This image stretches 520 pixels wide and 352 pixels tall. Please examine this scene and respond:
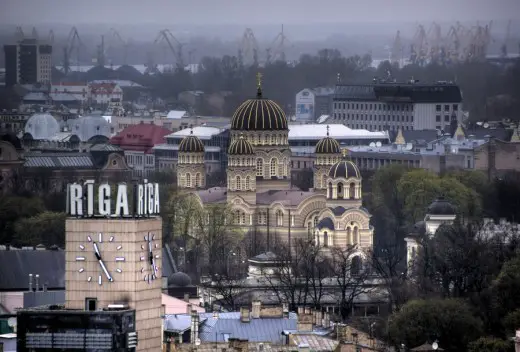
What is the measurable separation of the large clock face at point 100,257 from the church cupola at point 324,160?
69441mm

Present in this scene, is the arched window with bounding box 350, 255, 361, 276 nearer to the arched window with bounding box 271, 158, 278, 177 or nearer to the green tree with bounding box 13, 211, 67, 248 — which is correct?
the green tree with bounding box 13, 211, 67, 248

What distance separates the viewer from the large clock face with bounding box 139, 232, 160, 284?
59.8 m

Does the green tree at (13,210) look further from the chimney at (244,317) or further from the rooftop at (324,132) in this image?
the chimney at (244,317)

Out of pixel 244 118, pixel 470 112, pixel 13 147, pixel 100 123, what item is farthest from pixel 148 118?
pixel 244 118

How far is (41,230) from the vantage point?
11294cm

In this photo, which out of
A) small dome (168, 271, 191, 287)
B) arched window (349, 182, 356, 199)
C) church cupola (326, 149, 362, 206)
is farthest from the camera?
arched window (349, 182, 356, 199)

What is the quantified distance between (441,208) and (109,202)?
183ft

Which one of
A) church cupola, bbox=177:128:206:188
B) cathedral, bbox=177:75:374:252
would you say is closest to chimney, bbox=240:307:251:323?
cathedral, bbox=177:75:374:252

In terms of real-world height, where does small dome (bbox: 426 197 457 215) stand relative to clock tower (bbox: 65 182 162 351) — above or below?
above

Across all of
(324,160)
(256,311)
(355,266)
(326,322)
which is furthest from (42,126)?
(256,311)

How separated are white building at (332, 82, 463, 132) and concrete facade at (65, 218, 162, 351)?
395 feet

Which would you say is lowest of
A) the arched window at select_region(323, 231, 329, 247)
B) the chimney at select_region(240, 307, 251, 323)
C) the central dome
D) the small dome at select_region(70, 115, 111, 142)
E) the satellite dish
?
the chimney at select_region(240, 307, 251, 323)

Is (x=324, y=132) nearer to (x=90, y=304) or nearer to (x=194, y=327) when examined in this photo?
(x=194, y=327)

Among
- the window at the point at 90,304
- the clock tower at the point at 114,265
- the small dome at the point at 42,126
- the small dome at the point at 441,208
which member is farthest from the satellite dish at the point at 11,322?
the small dome at the point at 42,126
